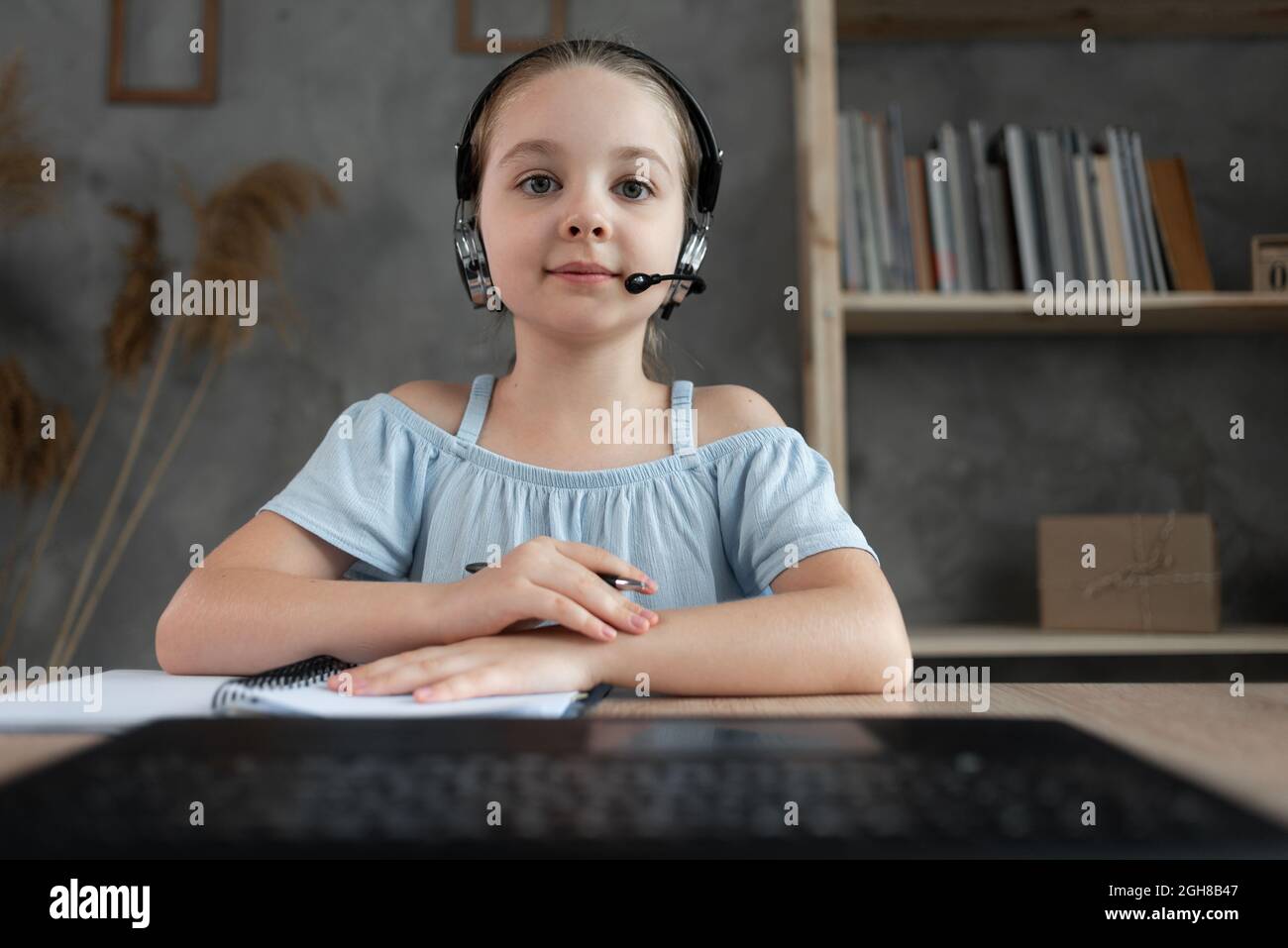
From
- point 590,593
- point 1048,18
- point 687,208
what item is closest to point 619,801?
point 590,593

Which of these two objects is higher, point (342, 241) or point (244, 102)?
point (244, 102)

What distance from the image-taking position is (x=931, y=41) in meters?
2.11

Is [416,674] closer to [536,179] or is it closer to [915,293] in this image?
[536,179]

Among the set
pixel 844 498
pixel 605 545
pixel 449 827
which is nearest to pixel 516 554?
pixel 605 545

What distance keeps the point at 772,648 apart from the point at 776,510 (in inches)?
10.6

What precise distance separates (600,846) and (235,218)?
1947mm

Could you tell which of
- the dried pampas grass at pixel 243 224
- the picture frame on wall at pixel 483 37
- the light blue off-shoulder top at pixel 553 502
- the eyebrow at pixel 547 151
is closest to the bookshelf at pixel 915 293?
the picture frame on wall at pixel 483 37

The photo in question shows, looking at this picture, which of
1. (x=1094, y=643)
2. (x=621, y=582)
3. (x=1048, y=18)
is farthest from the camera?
(x=1048, y=18)

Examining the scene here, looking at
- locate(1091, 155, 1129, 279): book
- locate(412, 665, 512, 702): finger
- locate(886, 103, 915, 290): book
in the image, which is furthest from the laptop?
locate(1091, 155, 1129, 279): book

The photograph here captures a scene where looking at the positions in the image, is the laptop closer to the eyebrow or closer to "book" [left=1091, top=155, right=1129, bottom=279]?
the eyebrow

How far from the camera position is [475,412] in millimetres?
1169

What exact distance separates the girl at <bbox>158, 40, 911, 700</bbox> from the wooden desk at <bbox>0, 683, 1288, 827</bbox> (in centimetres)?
8
